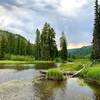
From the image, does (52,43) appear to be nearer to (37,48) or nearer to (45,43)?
(45,43)

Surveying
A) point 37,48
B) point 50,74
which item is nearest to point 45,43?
point 37,48

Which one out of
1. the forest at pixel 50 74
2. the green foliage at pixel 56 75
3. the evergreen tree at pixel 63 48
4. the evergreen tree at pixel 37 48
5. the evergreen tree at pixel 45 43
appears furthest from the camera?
the evergreen tree at pixel 63 48

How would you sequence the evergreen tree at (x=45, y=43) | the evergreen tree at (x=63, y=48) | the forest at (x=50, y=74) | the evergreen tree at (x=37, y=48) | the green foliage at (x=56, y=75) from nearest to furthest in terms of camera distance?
the forest at (x=50, y=74), the green foliage at (x=56, y=75), the evergreen tree at (x=45, y=43), the evergreen tree at (x=37, y=48), the evergreen tree at (x=63, y=48)

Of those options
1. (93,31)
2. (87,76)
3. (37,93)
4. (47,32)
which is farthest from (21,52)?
(37,93)

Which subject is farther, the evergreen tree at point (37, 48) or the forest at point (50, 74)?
the evergreen tree at point (37, 48)

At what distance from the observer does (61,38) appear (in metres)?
142

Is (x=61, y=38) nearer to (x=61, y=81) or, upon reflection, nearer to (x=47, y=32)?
(x=47, y=32)

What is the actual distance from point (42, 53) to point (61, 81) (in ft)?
289

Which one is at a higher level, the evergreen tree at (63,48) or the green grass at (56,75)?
the evergreen tree at (63,48)

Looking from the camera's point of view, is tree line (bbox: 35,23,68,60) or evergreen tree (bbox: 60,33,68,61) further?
evergreen tree (bbox: 60,33,68,61)

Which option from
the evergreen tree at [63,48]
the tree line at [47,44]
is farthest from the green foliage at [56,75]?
the evergreen tree at [63,48]

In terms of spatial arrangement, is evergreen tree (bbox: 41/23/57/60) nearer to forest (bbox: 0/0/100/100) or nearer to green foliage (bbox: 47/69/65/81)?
forest (bbox: 0/0/100/100)

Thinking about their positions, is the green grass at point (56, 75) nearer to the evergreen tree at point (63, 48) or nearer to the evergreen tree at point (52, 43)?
the evergreen tree at point (52, 43)

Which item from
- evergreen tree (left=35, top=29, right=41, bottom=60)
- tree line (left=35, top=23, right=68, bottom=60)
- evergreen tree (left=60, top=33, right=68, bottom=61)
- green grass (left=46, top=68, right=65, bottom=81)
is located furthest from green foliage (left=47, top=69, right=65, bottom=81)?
evergreen tree (left=60, top=33, right=68, bottom=61)
